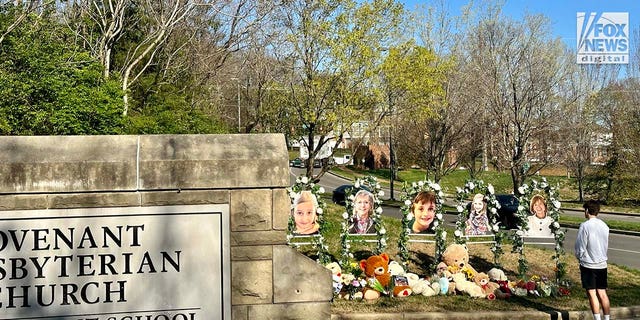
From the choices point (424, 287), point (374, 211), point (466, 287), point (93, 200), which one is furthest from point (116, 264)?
point (374, 211)

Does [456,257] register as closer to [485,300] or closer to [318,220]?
[485,300]

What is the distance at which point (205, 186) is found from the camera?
12.8ft

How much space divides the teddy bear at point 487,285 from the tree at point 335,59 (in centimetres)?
1043

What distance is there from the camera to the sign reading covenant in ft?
12.1

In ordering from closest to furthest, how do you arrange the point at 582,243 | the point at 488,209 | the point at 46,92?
the point at 582,243 → the point at 488,209 → the point at 46,92

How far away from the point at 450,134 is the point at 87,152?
27044mm

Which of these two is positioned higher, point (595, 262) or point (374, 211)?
point (374, 211)

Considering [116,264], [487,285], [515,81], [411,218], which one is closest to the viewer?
[116,264]

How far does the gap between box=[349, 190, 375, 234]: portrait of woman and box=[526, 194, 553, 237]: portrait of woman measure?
2.97 m

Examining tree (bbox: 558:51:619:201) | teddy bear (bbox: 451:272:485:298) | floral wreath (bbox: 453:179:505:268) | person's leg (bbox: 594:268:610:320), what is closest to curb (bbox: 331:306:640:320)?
person's leg (bbox: 594:268:610:320)

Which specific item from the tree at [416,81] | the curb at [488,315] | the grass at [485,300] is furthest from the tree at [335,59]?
the curb at [488,315]

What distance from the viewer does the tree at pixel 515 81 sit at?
24547 millimetres

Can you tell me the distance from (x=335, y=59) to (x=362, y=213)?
10242mm

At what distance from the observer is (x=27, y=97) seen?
10141 millimetres
